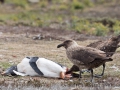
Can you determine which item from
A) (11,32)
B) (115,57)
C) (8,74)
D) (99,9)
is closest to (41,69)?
(8,74)

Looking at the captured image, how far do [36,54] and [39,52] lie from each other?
26 centimetres

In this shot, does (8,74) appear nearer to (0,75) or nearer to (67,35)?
(0,75)

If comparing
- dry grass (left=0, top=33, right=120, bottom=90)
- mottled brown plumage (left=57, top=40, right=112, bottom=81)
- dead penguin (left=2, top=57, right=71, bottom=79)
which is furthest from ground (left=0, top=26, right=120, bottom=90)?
mottled brown plumage (left=57, top=40, right=112, bottom=81)

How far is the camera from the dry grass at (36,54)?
885 centimetres

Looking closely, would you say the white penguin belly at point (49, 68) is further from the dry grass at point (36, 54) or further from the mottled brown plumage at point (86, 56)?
the mottled brown plumage at point (86, 56)

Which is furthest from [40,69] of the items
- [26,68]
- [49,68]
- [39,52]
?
[39,52]

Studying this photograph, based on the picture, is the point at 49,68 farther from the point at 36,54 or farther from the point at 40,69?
the point at 36,54

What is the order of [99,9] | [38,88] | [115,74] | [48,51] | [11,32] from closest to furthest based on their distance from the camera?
[38,88], [115,74], [48,51], [11,32], [99,9]

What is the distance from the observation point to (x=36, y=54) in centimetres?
1221

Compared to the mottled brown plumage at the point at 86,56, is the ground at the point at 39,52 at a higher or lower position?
lower

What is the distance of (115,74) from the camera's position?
9.74 m

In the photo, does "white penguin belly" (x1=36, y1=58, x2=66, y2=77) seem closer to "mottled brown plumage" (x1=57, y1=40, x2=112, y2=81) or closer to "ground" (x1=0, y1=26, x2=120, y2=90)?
"ground" (x1=0, y1=26, x2=120, y2=90)

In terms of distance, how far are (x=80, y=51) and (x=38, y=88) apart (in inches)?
48.7

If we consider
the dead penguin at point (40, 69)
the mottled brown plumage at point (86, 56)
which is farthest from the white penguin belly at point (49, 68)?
the mottled brown plumage at point (86, 56)
